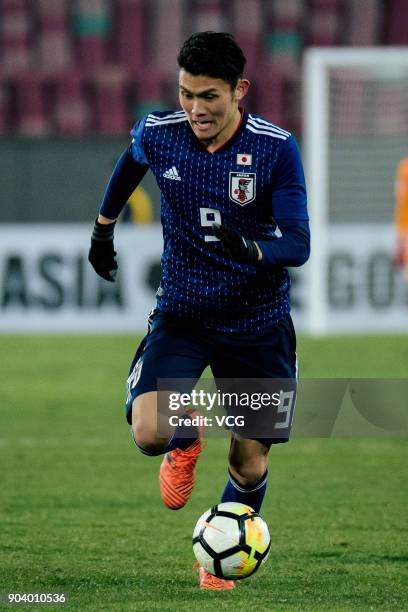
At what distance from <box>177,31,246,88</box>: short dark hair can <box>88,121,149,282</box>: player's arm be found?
1.41 ft

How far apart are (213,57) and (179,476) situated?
52.7 inches

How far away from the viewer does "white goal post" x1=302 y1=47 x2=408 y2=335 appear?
43.4ft

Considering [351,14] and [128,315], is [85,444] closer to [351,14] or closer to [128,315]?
[128,315]

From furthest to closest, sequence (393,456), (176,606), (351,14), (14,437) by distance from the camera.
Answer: (351,14) → (14,437) → (393,456) → (176,606)

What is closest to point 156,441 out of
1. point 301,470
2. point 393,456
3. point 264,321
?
point 264,321

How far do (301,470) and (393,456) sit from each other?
728mm

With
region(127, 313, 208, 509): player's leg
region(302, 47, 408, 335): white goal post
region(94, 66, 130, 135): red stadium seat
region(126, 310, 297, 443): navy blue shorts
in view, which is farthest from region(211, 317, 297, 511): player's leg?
region(94, 66, 130, 135): red stadium seat

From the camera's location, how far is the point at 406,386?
8875 millimetres

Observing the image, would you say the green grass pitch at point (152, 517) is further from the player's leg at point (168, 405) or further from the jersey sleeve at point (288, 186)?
the jersey sleeve at point (288, 186)

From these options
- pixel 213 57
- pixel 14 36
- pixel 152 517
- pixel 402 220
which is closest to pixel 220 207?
pixel 213 57

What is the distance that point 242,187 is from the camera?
4.32m

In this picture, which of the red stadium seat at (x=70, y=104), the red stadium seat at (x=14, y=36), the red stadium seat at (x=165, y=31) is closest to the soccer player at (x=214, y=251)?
the red stadium seat at (x=70, y=104)

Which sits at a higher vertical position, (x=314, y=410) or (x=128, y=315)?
(x=314, y=410)

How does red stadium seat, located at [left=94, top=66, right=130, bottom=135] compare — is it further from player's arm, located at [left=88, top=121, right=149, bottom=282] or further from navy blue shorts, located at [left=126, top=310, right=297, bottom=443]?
navy blue shorts, located at [left=126, top=310, right=297, bottom=443]
